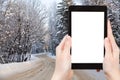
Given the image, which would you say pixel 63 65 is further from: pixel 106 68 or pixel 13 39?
pixel 13 39

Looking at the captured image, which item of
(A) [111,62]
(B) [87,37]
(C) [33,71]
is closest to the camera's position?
(A) [111,62]

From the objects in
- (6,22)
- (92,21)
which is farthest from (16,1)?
(92,21)

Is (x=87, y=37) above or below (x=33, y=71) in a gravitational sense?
above

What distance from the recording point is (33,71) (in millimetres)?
2273

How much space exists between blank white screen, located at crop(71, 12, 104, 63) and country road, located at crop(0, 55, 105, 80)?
4.88 feet

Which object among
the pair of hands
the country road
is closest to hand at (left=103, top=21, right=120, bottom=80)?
the pair of hands

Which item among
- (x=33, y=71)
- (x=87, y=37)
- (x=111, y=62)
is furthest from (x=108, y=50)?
(x=33, y=71)

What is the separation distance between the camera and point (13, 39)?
2271mm

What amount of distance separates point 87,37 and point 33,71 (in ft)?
5.07

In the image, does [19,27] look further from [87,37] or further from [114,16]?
[87,37]

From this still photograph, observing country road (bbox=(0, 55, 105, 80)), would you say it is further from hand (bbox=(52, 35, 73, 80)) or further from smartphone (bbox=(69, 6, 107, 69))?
hand (bbox=(52, 35, 73, 80))

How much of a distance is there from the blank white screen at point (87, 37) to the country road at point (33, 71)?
58.6 inches

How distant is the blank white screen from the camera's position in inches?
29.7

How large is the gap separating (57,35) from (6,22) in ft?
1.29
